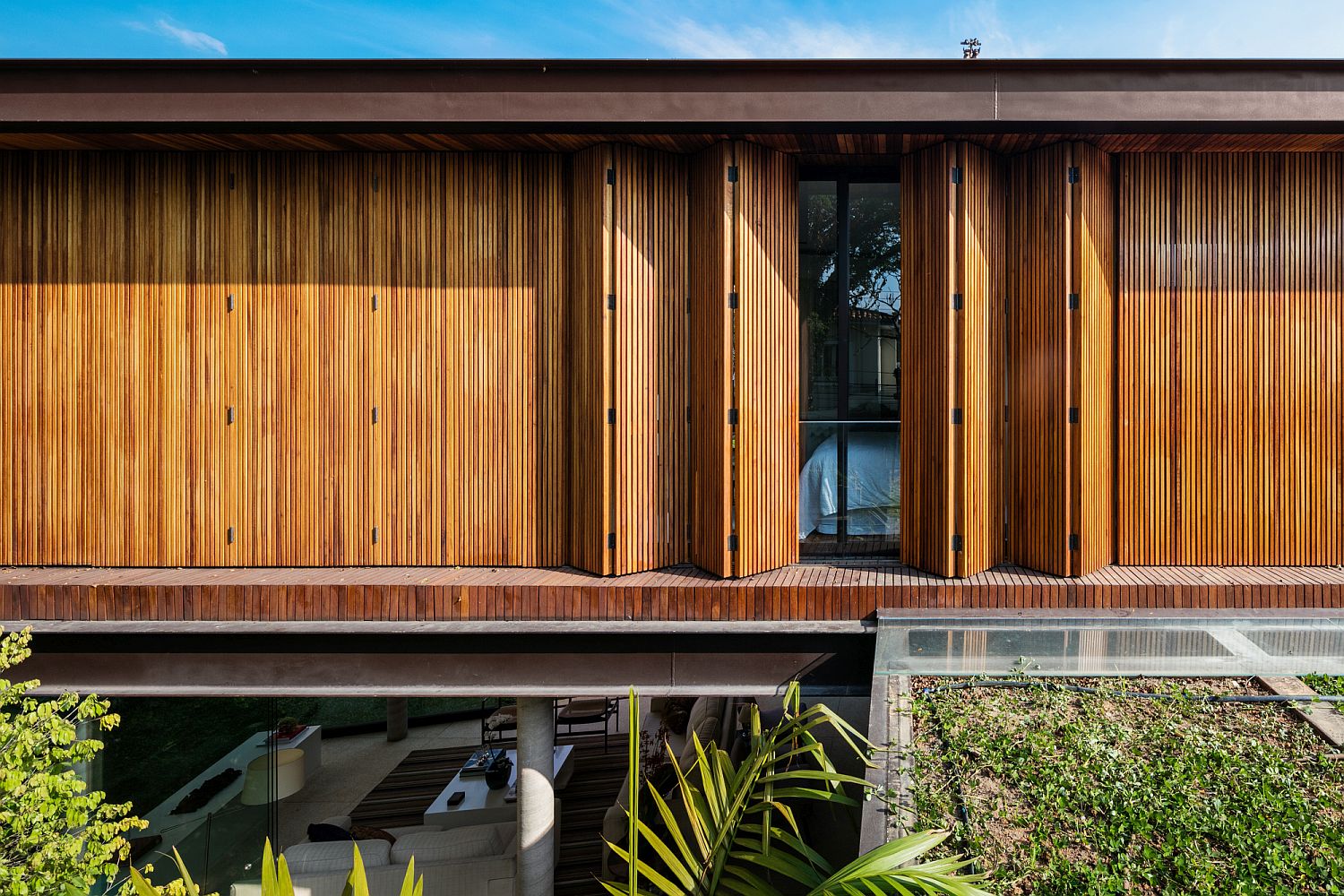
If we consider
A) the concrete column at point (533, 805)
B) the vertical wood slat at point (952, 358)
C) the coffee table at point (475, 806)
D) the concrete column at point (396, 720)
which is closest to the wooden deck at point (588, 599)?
the vertical wood slat at point (952, 358)

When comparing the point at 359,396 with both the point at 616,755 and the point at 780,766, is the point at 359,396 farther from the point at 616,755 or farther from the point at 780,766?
the point at 616,755

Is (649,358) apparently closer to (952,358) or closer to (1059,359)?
(952,358)

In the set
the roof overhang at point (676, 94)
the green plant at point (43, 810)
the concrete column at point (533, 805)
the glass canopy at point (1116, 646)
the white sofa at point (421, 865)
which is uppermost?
the roof overhang at point (676, 94)

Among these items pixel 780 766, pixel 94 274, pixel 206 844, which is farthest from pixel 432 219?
pixel 206 844

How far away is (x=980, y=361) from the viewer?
5078 mm

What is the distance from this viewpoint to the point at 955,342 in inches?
197

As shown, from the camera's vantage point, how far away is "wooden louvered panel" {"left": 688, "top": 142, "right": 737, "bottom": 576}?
4.91m

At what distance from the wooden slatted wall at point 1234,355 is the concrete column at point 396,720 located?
9160 millimetres

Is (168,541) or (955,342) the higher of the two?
(955,342)

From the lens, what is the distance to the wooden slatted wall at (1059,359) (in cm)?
495

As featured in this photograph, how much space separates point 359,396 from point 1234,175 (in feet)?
23.4

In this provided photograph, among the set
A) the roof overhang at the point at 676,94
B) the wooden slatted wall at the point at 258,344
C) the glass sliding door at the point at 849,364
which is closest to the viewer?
the roof overhang at the point at 676,94

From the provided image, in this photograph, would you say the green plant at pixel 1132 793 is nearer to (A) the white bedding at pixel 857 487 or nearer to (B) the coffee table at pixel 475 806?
(A) the white bedding at pixel 857 487

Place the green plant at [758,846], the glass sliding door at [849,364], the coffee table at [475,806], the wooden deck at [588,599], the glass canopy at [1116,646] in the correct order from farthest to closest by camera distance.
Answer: the coffee table at [475,806] < the glass sliding door at [849,364] < the wooden deck at [588,599] < the glass canopy at [1116,646] < the green plant at [758,846]
